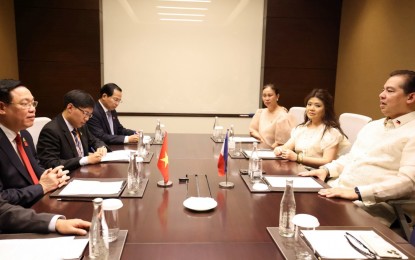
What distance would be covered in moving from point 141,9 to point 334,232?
15.5 feet

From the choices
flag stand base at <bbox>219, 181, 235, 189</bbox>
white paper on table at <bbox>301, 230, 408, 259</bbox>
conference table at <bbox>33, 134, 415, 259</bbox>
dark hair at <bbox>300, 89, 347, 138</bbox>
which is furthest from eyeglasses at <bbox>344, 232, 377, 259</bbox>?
dark hair at <bbox>300, 89, 347, 138</bbox>

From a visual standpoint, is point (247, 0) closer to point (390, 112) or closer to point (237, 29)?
point (237, 29)

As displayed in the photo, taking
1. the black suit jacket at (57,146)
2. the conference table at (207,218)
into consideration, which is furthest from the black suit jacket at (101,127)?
the conference table at (207,218)

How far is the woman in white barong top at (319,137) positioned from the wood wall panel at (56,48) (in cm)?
339

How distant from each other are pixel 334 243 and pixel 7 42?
4.99 metres

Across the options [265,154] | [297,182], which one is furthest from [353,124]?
[297,182]

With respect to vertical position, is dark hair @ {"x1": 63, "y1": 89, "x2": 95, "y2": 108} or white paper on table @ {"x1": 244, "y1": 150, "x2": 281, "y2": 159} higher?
dark hair @ {"x1": 63, "y1": 89, "x2": 95, "y2": 108}

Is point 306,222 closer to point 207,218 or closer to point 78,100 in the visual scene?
point 207,218

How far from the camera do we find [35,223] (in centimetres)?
143

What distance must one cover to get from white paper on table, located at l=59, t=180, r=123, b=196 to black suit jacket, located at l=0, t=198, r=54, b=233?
36cm

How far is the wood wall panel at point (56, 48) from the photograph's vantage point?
5.01 m

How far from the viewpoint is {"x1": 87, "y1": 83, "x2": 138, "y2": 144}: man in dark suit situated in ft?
11.7

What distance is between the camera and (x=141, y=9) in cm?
528

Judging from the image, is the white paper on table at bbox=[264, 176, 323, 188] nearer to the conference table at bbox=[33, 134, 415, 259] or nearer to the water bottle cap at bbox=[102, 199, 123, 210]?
the conference table at bbox=[33, 134, 415, 259]
